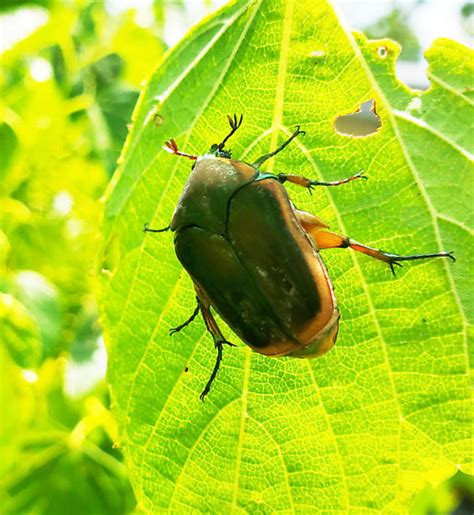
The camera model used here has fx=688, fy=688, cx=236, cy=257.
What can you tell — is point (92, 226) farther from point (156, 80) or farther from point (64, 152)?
point (156, 80)

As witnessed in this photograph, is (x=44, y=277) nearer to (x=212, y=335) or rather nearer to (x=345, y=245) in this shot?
(x=212, y=335)

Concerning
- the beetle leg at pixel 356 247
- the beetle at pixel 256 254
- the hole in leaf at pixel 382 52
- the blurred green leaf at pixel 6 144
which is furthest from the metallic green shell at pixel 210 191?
the blurred green leaf at pixel 6 144

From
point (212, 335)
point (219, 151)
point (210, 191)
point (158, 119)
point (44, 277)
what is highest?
point (158, 119)

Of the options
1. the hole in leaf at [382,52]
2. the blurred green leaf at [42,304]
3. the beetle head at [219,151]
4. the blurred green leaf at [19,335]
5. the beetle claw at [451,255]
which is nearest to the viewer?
the beetle claw at [451,255]

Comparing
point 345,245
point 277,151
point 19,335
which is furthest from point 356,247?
point 19,335

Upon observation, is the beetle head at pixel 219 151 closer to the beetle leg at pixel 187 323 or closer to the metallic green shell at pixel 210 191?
the metallic green shell at pixel 210 191

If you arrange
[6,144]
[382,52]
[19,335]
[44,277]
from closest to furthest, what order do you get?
[382,52] → [19,335] → [6,144] → [44,277]

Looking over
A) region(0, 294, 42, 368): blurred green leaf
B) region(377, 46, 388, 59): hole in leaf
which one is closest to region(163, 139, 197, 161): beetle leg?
region(377, 46, 388, 59): hole in leaf
